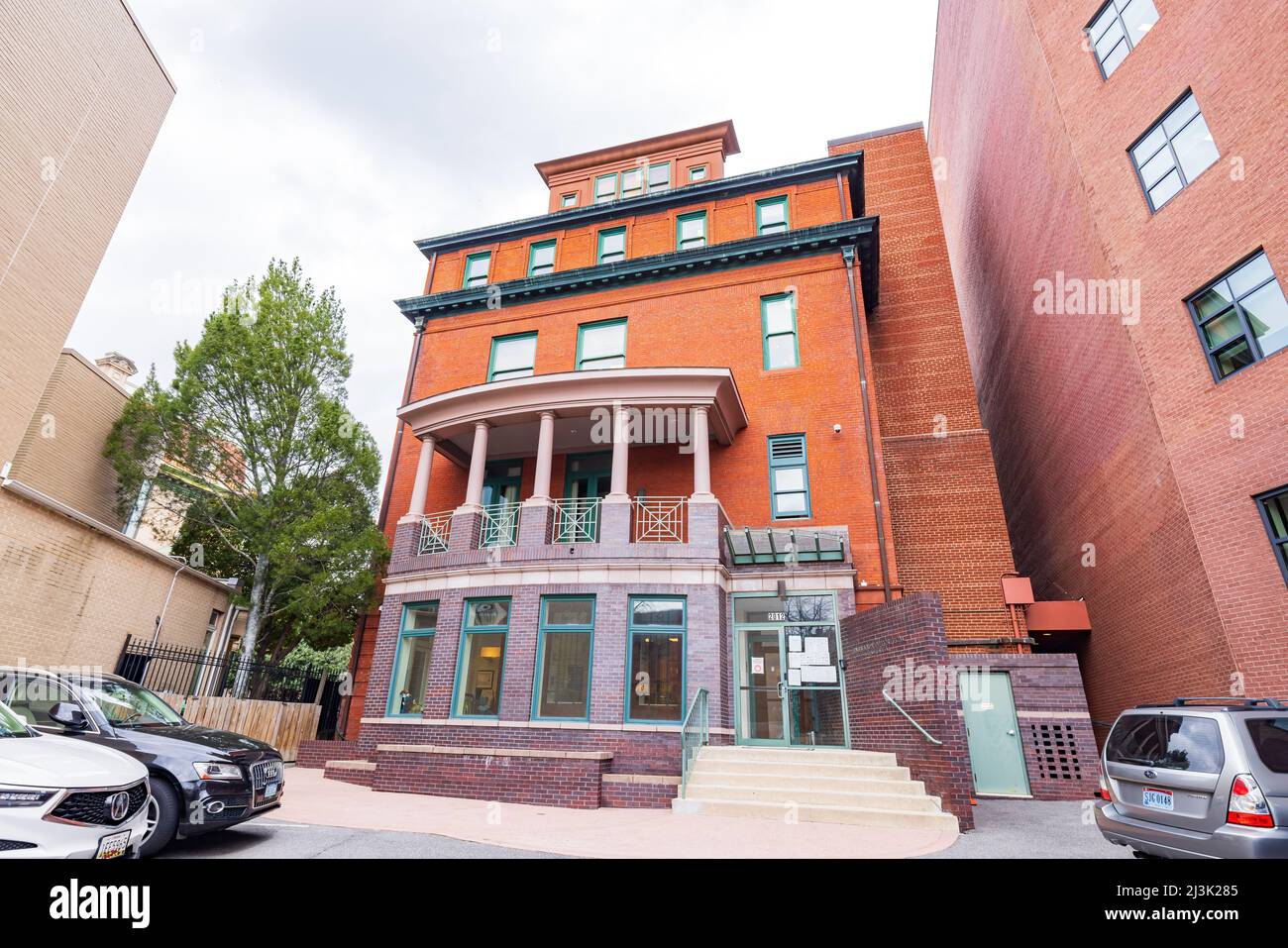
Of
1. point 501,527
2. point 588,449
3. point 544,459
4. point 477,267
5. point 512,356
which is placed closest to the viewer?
point 544,459

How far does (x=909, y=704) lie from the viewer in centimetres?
959

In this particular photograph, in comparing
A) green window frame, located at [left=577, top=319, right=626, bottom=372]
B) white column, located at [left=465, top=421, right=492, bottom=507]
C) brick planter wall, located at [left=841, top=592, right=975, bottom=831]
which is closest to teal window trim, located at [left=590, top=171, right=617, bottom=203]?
green window frame, located at [left=577, top=319, right=626, bottom=372]

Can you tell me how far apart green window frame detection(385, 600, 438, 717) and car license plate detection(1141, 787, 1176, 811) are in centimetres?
1160

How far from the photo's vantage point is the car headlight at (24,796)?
393 cm

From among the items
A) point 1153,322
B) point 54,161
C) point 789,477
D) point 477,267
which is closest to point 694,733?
point 789,477

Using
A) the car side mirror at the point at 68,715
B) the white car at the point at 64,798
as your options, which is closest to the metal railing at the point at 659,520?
the car side mirror at the point at 68,715

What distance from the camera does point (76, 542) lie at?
14.4 meters

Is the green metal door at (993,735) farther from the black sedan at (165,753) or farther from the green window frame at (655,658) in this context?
the black sedan at (165,753)

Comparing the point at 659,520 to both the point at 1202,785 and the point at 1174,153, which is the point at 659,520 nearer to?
the point at 1202,785

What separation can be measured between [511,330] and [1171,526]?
16833mm

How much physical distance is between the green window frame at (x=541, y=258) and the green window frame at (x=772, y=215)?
6.44 m

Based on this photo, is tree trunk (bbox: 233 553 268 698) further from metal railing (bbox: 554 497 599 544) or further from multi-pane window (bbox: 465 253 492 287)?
multi-pane window (bbox: 465 253 492 287)

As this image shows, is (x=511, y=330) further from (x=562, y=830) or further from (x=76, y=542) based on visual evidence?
(x=562, y=830)

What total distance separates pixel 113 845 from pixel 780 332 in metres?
15.1
